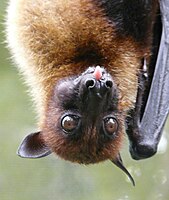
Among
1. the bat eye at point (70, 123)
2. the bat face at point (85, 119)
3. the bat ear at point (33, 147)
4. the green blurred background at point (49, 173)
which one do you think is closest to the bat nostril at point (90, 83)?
the bat face at point (85, 119)

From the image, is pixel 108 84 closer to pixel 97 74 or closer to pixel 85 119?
pixel 97 74

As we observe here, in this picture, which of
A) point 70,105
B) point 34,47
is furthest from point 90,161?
point 34,47

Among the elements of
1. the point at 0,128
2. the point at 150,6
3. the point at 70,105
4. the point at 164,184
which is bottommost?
the point at 164,184

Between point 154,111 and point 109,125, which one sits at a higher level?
point 109,125

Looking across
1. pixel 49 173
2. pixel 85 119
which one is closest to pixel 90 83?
pixel 85 119

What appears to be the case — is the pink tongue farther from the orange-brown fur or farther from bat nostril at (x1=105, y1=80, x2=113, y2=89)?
the orange-brown fur

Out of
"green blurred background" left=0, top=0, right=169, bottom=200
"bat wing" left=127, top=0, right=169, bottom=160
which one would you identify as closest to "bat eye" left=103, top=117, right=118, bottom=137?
"bat wing" left=127, top=0, right=169, bottom=160

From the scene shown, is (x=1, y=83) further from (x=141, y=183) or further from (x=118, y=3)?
(x=118, y=3)
